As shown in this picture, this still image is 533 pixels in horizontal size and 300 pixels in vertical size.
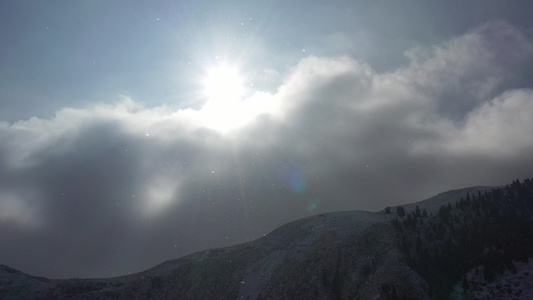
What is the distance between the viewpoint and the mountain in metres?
75.2

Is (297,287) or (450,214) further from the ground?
(450,214)

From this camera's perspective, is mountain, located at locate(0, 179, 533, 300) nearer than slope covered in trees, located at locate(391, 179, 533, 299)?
Yes

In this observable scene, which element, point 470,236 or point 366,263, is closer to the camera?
point 470,236

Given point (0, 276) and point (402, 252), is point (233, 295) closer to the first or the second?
point (402, 252)

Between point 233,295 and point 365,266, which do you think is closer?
point 365,266

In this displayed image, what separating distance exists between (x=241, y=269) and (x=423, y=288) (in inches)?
2202

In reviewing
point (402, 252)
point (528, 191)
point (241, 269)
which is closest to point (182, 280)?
point (241, 269)

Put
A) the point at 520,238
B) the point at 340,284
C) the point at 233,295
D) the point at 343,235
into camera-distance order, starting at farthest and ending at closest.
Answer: the point at 343,235
the point at 233,295
the point at 340,284
the point at 520,238

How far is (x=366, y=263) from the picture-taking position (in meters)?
94.0

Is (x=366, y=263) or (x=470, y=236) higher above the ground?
(x=470, y=236)

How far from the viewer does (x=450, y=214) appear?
107 meters

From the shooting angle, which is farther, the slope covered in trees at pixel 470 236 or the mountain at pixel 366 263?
the slope covered in trees at pixel 470 236

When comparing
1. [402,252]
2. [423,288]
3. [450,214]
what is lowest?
[423,288]

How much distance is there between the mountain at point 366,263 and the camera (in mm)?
75250
